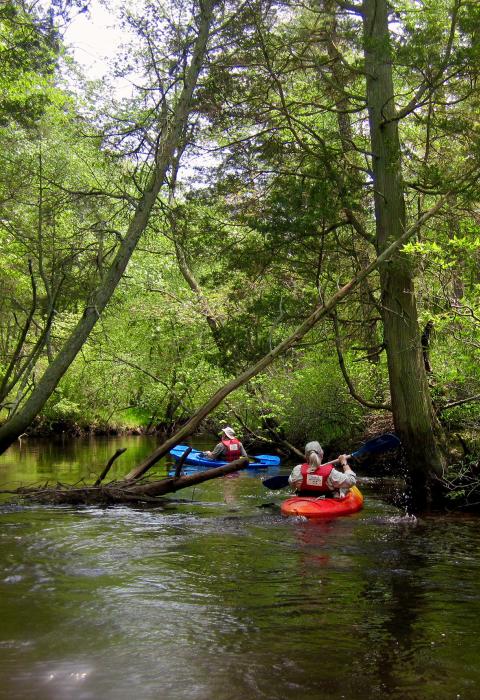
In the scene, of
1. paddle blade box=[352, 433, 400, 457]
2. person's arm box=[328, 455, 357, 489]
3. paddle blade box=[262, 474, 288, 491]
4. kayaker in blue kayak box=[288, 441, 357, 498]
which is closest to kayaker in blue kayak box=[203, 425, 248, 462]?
paddle blade box=[262, 474, 288, 491]

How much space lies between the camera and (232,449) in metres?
14.6

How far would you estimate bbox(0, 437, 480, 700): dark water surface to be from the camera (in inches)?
159

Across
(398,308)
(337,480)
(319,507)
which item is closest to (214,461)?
(337,480)

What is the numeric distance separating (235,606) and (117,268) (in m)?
4.42

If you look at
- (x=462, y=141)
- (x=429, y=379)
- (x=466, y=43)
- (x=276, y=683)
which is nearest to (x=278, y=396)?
(x=429, y=379)

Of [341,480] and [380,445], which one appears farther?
[380,445]

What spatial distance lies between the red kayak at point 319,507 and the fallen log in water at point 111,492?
1284 millimetres

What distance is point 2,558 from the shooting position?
6863mm

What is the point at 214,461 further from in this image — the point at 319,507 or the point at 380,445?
the point at 319,507

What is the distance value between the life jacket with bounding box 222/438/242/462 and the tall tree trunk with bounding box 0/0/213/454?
7105 mm

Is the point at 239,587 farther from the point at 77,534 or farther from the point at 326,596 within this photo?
the point at 77,534

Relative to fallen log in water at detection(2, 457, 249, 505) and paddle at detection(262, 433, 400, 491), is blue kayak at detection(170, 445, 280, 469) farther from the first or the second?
fallen log in water at detection(2, 457, 249, 505)

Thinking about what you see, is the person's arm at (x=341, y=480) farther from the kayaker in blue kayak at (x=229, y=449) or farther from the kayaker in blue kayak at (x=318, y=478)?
the kayaker in blue kayak at (x=229, y=449)

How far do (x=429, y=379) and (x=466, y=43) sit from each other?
523cm
